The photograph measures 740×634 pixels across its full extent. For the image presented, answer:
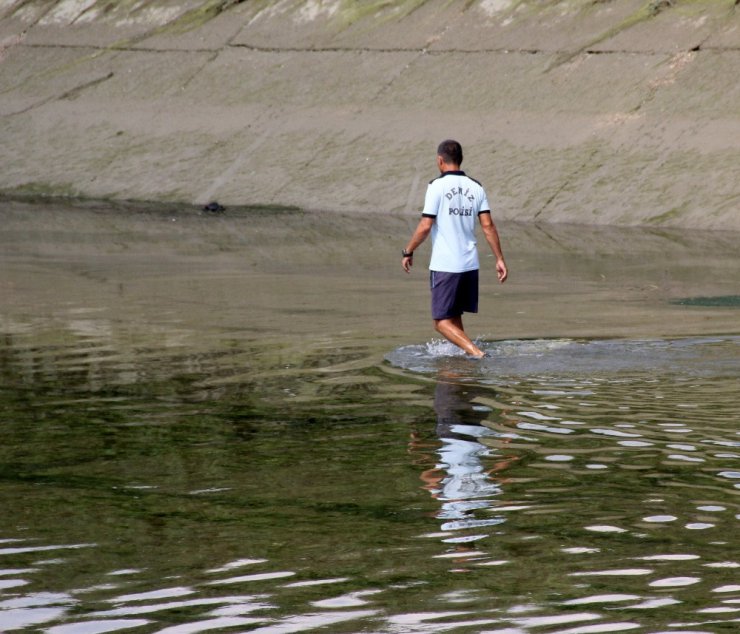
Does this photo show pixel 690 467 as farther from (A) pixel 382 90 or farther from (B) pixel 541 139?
(A) pixel 382 90

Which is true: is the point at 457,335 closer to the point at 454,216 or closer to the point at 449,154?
the point at 454,216

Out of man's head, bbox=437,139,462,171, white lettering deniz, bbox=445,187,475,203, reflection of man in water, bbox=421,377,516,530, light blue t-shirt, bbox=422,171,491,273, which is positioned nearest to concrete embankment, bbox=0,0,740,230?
light blue t-shirt, bbox=422,171,491,273

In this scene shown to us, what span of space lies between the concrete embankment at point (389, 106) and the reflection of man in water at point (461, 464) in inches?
788

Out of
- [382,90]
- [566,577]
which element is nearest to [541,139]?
[382,90]

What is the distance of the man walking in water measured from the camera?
41.0 feet

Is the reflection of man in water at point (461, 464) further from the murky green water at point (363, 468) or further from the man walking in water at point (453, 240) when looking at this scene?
the man walking in water at point (453, 240)

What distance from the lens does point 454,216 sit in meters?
12.6

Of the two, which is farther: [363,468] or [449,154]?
[449,154]

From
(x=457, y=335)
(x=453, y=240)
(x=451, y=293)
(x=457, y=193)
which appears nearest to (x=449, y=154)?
(x=457, y=193)

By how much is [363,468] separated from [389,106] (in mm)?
31043

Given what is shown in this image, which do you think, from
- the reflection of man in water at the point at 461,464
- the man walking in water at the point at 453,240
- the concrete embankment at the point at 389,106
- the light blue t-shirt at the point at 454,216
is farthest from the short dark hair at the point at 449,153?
the concrete embankment at the point at 389,106

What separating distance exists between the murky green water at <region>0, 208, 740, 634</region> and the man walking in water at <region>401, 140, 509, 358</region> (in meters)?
0.46

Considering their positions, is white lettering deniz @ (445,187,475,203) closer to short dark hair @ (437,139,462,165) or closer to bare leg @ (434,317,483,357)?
short dark hair @ (437,139,462,165)

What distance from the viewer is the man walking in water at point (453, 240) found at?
41.0 ft
